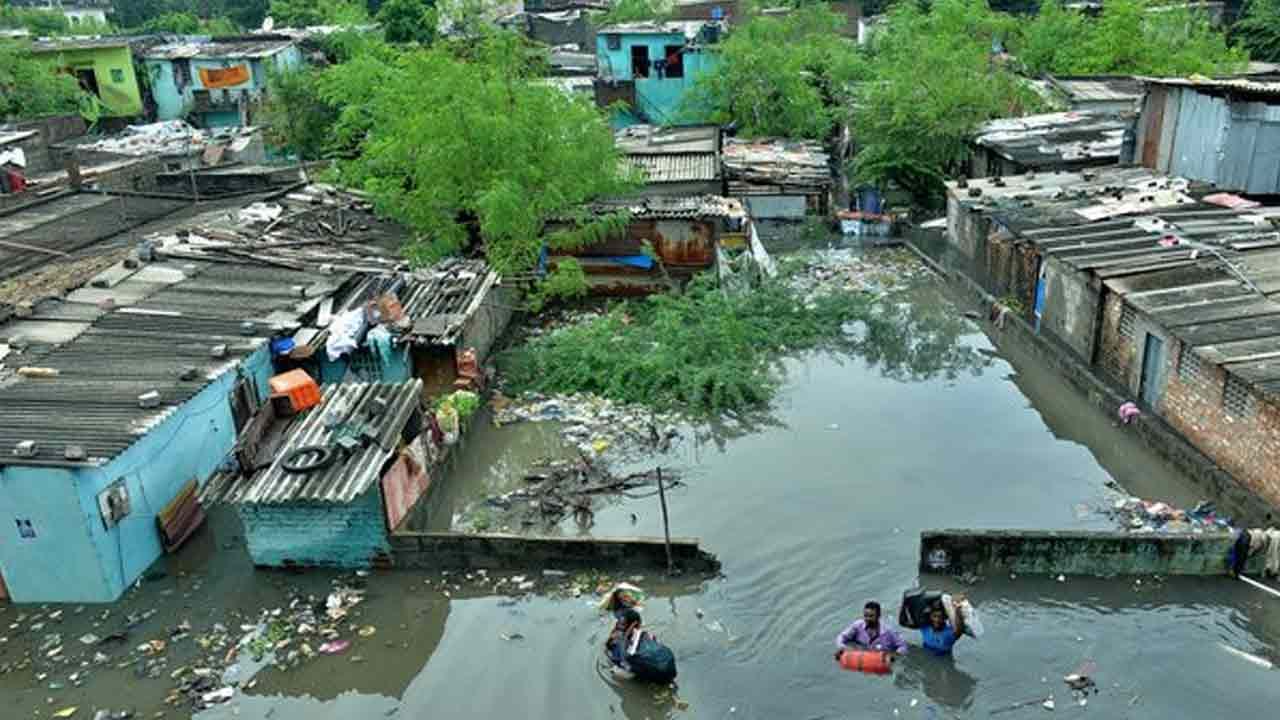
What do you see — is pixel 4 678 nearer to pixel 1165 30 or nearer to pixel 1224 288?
pixel 1224 288

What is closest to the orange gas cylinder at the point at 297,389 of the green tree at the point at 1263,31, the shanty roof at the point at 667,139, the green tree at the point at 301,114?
the shanty roof at the point at 667,139

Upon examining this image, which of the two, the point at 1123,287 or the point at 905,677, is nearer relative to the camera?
the point at 905,677

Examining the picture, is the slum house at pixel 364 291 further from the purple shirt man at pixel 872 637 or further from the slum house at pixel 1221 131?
the slum house at pixel 1221 131

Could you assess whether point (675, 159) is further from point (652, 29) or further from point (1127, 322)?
Answer: point (1127, 322)

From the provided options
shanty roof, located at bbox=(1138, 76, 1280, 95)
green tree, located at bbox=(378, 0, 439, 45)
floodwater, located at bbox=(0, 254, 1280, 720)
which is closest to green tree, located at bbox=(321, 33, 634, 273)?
floodwater, located at bbox=(0, 254, 1280, 720)

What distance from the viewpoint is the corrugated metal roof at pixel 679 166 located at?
1023 inches

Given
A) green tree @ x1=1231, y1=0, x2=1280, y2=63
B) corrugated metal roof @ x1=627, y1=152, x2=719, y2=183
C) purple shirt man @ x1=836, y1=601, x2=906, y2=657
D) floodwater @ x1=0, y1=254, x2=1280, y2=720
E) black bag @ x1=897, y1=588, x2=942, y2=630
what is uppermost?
green tree @ x1=1231, y1=0, x2=1280, y2=63

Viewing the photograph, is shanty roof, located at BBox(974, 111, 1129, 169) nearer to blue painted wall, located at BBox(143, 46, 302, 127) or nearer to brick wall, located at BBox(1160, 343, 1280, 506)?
brick wall, located at BBox(1160, 343, 1280, 506)

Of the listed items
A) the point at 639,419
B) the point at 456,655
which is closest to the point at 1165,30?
the point at 639,419

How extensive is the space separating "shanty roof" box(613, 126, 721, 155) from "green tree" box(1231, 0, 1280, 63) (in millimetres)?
23881

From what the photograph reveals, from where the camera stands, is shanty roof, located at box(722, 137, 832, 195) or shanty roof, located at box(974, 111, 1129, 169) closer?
shanty roof, located at box(974, 111, 1129, 169)

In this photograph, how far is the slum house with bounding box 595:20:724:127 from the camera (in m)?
37.0

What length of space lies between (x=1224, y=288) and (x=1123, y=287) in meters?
1.40

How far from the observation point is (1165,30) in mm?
35219
